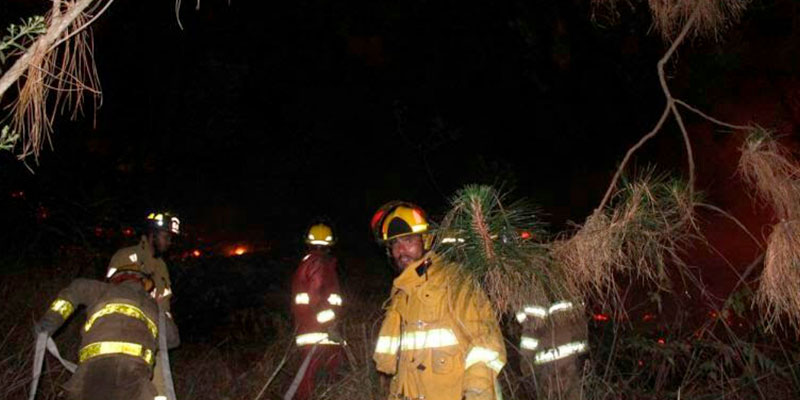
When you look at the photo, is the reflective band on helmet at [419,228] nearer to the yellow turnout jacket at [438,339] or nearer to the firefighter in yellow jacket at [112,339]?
the yellow turnout jacket at [438,339]

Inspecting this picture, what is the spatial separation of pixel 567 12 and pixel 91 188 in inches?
304

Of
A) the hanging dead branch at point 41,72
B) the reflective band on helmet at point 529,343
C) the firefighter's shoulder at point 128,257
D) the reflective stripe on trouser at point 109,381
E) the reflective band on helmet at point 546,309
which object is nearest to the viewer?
the hanging dead branch at point 41,72

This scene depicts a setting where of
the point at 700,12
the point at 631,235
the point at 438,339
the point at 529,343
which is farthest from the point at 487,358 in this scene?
the point at 700,12

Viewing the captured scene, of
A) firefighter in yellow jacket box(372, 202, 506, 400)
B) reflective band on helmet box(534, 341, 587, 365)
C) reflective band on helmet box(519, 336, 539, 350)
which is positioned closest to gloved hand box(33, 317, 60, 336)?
firefighter in yellow jacket box(372, 202, 506, 400)

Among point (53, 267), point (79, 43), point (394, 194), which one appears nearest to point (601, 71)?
point (394, 194)

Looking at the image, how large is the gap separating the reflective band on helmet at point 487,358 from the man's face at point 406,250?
0.77 m

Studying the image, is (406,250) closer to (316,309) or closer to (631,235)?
(631,235)

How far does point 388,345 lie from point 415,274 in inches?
18.5

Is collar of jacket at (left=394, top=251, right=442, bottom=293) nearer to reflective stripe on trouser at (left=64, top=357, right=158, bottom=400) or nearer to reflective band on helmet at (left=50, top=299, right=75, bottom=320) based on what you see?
reflective stripe on trouser at (left=64, top=357, right=158, bottom=400)

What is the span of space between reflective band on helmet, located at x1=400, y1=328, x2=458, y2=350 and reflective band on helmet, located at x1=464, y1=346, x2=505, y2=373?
198mm

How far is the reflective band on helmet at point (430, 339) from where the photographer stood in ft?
10.3

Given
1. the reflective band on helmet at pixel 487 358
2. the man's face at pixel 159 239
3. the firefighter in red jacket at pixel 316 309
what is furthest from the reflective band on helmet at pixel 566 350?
the man's face at pixel 159 239

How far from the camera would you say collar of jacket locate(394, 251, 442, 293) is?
10.6 feet

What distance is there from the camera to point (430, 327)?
10.5 ft
